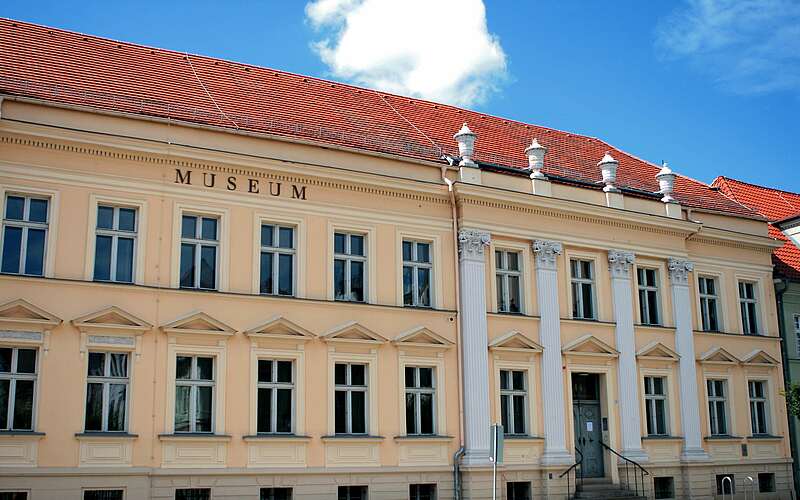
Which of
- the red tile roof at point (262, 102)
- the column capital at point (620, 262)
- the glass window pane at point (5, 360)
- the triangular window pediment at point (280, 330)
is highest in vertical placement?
the red tile roof at point (262, 102)

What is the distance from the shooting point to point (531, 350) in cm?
2508

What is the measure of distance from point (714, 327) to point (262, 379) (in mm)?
14740

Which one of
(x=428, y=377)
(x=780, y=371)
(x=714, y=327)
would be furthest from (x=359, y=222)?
(x=780, y=371)

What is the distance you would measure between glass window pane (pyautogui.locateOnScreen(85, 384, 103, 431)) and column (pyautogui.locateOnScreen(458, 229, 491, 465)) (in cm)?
851

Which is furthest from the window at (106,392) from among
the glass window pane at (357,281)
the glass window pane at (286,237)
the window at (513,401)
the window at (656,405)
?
the window at (656,405)

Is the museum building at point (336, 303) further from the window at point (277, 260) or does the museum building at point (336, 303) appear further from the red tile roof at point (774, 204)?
the red tile roof at point (774, 204)

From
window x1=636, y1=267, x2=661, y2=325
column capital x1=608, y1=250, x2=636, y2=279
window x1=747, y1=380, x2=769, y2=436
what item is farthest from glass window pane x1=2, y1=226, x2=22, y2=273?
window x1=747, y1=380, x2=769, y2=436

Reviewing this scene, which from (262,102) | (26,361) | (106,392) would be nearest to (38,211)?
(26,361)

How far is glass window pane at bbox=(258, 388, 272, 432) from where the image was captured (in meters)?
21.5

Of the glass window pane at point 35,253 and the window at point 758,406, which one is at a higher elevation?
the glass window pane at point 35,253

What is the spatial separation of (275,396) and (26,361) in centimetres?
526

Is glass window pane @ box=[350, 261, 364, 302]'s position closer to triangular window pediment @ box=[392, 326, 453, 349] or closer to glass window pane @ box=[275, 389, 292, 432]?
triangular window pediment @ box=[392, 326, 453, 349]

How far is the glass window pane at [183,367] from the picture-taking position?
20.8 m

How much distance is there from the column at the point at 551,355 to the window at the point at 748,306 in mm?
7681
